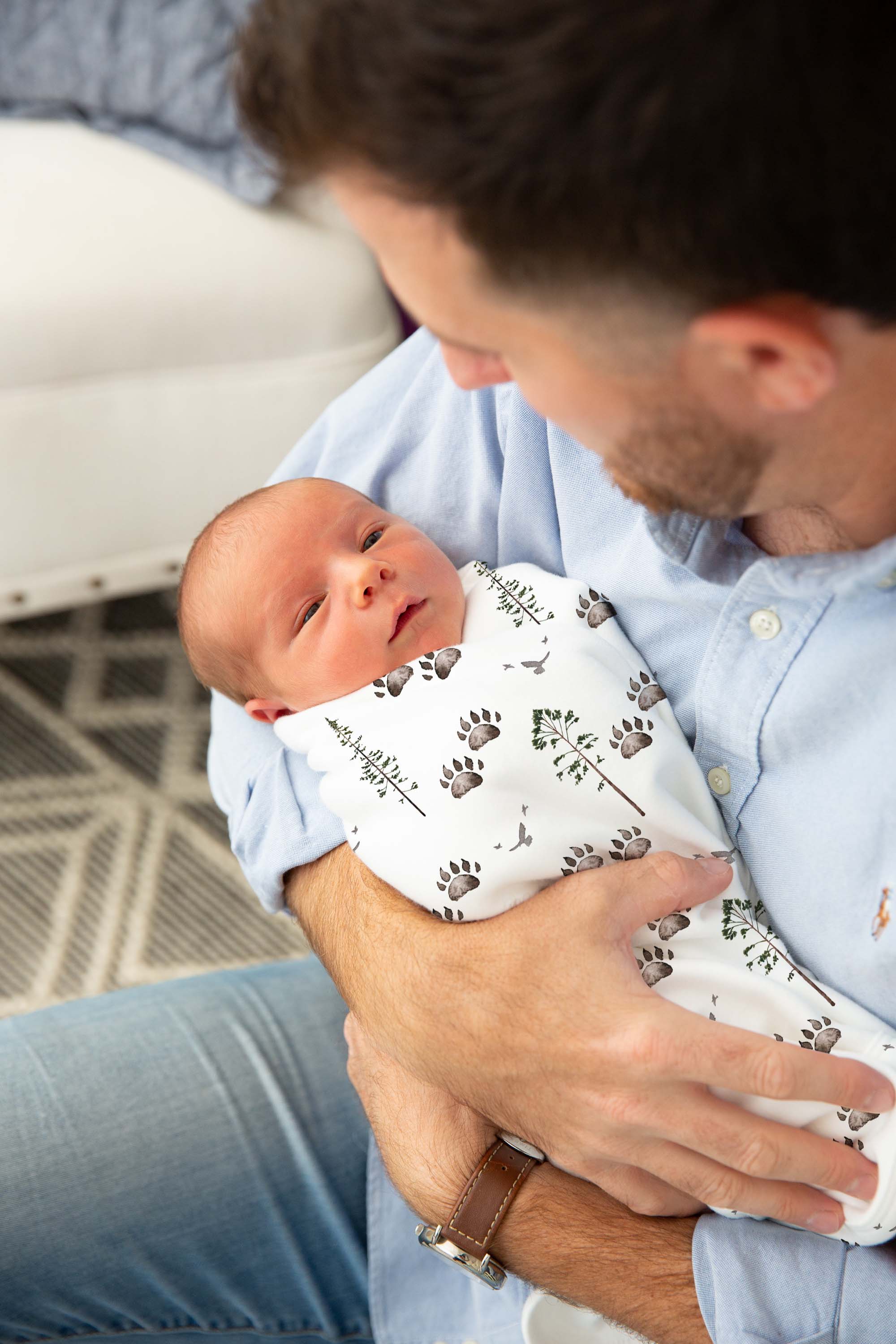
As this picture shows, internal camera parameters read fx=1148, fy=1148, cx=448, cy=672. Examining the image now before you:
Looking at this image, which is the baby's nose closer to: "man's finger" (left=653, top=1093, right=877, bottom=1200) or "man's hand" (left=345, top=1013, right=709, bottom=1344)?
"man's hand" (left=345, top=1013, right=709, bottom=1344)

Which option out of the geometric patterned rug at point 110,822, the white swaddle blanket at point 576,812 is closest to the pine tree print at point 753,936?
the white swaddle blanket at point 576,812

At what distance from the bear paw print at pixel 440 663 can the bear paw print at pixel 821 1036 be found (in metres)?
0.38

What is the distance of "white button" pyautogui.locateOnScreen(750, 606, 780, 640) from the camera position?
79 centimetres

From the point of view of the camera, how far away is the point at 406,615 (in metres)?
1.02

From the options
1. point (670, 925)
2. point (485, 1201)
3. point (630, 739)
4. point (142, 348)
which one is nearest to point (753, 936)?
point (670, 925)

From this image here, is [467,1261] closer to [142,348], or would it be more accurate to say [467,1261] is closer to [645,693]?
[645,693]

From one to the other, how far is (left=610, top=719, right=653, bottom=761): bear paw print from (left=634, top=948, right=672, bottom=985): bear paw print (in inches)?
5.5

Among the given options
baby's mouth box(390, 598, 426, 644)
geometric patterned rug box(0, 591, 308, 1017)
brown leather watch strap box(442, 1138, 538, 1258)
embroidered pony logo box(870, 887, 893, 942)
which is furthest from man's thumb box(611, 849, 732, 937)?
geometric patterned rug box(0, 591, 308, 1017)

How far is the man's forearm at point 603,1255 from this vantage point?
2.57 feet

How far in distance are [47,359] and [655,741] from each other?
1021 mm

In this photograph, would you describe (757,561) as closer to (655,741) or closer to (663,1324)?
(655,741)

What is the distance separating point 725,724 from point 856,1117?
28cm

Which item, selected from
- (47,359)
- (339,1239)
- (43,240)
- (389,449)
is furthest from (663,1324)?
(43,240)

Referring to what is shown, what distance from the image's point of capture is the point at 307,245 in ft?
5.15
